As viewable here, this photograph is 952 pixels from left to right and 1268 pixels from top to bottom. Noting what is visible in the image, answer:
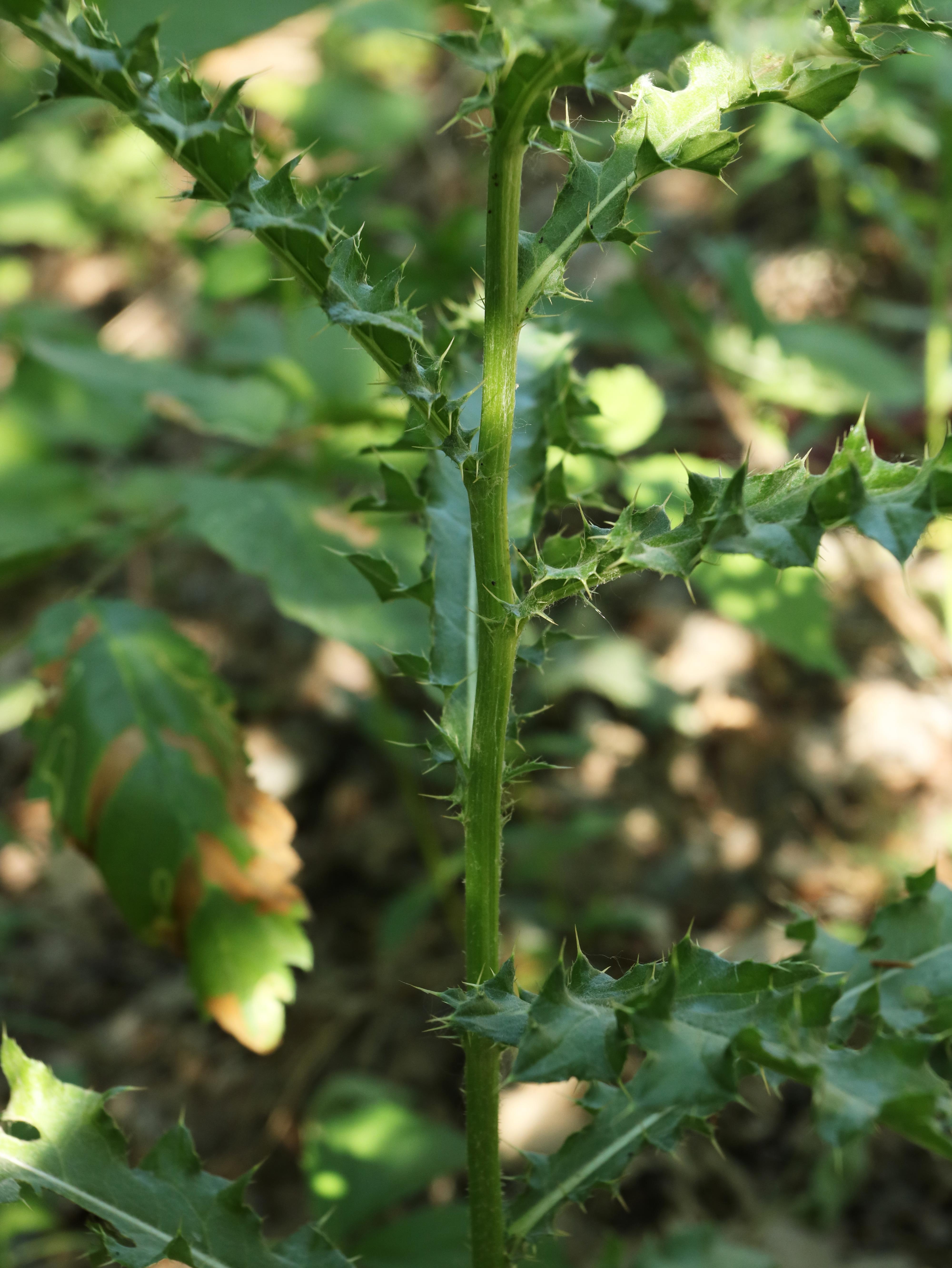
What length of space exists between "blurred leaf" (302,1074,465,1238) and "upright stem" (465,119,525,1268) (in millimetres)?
834

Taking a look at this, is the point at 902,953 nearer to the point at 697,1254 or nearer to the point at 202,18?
the point at 697,1254

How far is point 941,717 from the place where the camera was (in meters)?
3.05

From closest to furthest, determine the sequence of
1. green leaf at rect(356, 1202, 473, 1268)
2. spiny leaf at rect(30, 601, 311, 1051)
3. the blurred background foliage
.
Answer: spiny leaf at rect(30, 601, 311, 1051), green leaf at rect(356, 1202, 473, 1268), the blurred background foliage

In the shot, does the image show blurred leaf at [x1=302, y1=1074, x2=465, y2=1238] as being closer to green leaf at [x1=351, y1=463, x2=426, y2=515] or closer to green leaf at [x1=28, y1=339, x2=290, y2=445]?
green leaf at [x1=351, y1=463, x2=426, y2=515]

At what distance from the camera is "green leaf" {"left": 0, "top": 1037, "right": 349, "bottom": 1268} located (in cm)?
108

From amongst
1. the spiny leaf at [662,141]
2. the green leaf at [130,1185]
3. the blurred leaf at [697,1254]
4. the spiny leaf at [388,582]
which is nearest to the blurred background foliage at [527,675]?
the blurred leaf at [697,1254]

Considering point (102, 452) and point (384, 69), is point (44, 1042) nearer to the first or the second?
point (102, 452)

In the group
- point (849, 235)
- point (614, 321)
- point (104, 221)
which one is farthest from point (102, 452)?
point (849, 235)

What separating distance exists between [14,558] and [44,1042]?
5.12 feet

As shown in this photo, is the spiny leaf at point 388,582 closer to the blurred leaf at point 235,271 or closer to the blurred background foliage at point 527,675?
the blurred background foliage at point 527,675

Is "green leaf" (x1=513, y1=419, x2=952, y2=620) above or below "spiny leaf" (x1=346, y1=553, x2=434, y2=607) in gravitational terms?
above

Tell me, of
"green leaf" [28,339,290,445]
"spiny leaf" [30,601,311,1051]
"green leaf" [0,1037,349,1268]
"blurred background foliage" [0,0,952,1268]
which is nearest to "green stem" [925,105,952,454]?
"blurred background foliage" [0,0,952,1268]

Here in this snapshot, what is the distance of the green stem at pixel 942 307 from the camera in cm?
293

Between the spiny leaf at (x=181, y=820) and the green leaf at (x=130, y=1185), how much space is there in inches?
13.6
